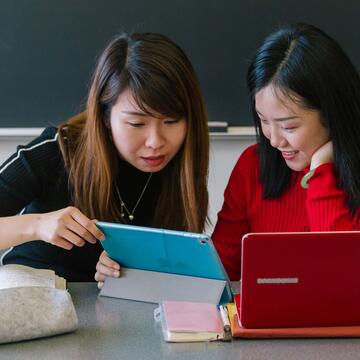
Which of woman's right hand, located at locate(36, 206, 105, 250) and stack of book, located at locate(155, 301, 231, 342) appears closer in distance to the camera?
stack of book, located at locate(155, 301, 231, 342)

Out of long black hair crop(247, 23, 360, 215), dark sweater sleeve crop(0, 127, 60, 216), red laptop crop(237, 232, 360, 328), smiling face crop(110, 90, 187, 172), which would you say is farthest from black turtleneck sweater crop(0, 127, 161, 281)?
red laptop crop(237, 232, 360, 328)

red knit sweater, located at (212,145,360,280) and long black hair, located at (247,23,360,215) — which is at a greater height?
long black hair, located at (247,23,360,215)

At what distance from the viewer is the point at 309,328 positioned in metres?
1.16

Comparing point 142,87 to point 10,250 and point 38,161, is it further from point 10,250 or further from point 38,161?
point 10,250

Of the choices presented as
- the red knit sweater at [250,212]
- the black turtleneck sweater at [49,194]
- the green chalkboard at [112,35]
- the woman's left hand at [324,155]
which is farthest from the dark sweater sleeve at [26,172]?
the green chalkboard at [112,35]

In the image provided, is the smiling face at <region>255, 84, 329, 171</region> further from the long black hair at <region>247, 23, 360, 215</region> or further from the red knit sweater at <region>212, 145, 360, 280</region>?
the red knit sweater at <region>212, 145, 360, 280</region>

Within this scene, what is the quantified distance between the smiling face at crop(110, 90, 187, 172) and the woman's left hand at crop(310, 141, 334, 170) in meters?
0.32

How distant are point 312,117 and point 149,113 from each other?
1.19 ft

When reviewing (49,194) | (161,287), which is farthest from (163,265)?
(49,194)

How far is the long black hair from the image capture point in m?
1.48

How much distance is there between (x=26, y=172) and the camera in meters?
1.54

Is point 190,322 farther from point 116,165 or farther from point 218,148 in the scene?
point 218,148

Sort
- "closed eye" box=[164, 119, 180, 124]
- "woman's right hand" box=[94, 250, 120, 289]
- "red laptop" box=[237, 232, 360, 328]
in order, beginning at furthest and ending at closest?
"closed eye" box=[164, 119, 180, 124], "woman's right hand" box=[94, 250, 120, 289], "red laptop" box=[237, 232, 360, 328]

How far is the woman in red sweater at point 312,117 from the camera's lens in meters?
1.48
